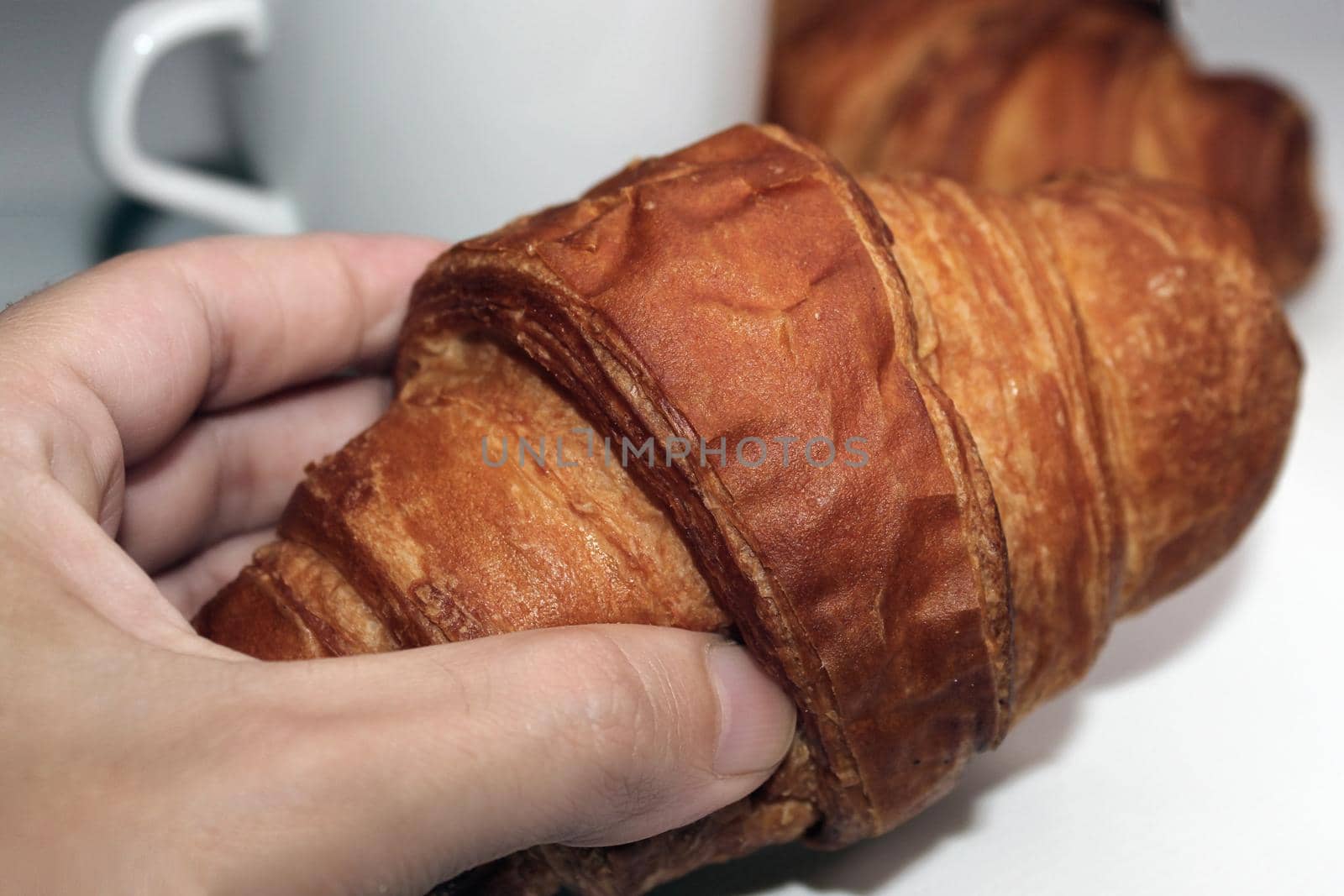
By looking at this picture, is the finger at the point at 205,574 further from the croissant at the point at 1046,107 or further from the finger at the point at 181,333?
the croissant at the point at 1046,107

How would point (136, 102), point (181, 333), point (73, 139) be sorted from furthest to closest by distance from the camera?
1. point (73, 139)
2. point (136, 102)
3. point (181, 333)

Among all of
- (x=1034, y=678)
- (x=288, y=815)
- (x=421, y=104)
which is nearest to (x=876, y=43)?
(x=421, y=104)

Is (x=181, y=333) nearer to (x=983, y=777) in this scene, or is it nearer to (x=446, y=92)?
(x=446, y=92)

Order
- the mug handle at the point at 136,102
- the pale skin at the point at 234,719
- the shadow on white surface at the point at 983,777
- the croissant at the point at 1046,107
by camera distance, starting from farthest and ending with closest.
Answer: the croissant at the point at 1046,107 → the mug handle at the point at 136,102 → the shadow on white surface at the point at 983,777 → the pale skin at the point at 234,719

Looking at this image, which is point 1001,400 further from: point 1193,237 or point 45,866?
point 45,866

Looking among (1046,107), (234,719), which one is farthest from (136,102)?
(1046,107)

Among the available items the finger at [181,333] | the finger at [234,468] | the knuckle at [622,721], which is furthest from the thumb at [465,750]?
the finger at [234,468]

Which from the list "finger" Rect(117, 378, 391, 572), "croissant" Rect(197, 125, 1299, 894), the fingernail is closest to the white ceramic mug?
"finger" Rect(117, 378, 391, 572)
